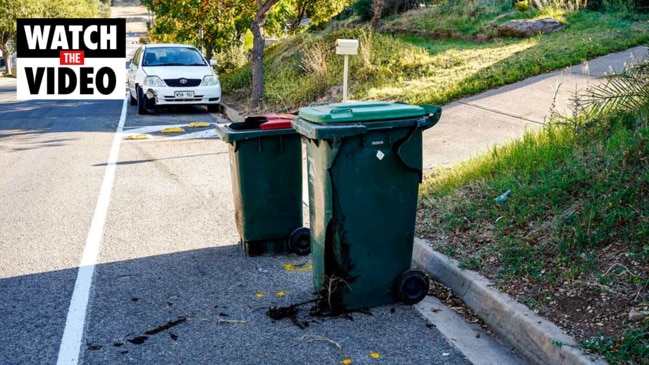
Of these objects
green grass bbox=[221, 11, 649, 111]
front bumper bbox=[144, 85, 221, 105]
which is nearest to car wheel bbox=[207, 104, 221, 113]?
green grass bbox=[221, 11, 649, 111]

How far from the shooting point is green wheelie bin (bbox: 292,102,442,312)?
15.4ft

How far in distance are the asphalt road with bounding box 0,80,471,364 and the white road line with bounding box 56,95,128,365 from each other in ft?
0.04

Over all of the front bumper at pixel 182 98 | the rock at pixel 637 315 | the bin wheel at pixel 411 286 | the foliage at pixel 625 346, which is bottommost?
the front bumper at pixel 182 98

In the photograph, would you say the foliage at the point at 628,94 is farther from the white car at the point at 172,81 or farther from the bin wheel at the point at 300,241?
the white car at the point at 172,81

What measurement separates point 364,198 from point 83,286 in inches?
92.5

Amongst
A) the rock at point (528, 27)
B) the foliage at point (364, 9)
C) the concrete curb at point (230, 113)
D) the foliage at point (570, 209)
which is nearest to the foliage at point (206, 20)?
the foliage at point (364, 9)

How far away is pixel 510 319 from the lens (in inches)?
175

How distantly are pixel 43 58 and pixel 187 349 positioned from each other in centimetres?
3316

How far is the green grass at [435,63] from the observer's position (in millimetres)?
12562

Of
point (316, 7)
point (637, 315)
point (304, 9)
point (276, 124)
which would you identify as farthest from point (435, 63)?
point (637, 315)

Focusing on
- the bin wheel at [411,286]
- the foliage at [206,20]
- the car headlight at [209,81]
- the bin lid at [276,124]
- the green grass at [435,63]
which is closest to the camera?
the bin wheel at [411,286]

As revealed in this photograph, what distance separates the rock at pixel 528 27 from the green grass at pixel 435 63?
0.39 metres

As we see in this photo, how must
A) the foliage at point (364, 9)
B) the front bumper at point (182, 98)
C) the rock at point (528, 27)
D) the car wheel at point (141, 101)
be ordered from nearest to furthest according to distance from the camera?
the front bumper at point (182, 98) → the rock at point (528, 27) → the car wheel at point (141, 101) → the foliage at point (364, 9)

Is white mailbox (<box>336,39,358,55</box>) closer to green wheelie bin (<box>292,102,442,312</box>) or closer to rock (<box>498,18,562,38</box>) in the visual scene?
green wheelie bin (<box>292,102,442,312</box>)
